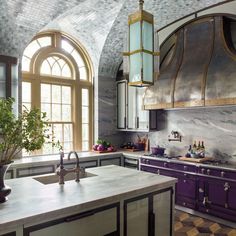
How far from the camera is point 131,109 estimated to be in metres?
5.66

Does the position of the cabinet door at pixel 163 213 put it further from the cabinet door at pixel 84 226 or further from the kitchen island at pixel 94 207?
the cabinet door at pixel 84 226

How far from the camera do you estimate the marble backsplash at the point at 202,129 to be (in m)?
4.20

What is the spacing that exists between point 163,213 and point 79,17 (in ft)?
12.4

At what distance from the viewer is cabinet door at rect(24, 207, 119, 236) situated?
176 cm

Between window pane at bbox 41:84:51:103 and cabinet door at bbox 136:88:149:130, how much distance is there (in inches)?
75.4

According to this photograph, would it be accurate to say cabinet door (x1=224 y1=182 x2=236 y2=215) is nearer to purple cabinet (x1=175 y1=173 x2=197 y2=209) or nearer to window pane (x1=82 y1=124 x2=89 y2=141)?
purple cabinet (x1=175 y1=173 x2=197 y2=209)

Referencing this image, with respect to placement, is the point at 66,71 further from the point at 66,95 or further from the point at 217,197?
the point at 217,197

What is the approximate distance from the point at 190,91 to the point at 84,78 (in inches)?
107

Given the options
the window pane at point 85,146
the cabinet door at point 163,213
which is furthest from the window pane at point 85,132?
the cabinet door at point 163,213

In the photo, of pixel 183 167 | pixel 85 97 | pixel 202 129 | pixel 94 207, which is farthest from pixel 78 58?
pixel 94 207

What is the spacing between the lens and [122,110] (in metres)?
5.92

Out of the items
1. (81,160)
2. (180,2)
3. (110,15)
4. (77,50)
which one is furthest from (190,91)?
(77,50)

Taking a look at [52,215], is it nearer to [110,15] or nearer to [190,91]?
[190,91]

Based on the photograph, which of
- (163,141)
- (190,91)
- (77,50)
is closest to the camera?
(190,91)
